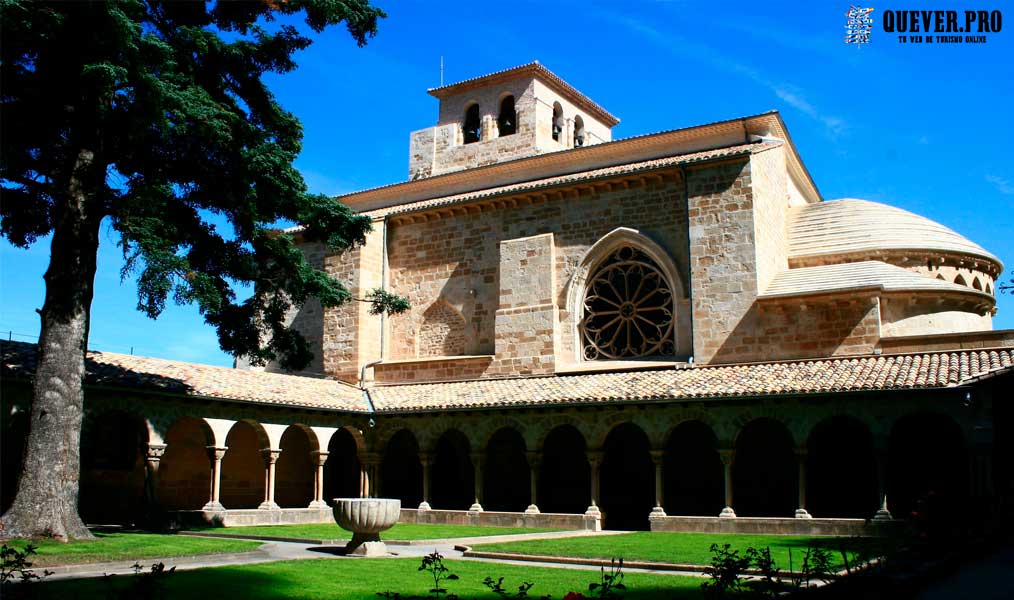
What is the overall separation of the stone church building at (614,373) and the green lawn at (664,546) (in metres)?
1.70

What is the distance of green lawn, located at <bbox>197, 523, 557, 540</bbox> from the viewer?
1794 centimetres

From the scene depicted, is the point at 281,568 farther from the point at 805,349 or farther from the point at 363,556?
the point at 805,349

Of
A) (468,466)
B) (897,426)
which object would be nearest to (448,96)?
(468,466)

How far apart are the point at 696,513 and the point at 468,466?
6981 mm

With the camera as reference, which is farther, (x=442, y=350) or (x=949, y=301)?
(x=442, y=350)

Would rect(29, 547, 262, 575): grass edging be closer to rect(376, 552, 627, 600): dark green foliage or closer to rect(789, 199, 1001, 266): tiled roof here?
rect(376, 552, 627, 600): dark green foliage

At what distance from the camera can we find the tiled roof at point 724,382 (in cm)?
1817

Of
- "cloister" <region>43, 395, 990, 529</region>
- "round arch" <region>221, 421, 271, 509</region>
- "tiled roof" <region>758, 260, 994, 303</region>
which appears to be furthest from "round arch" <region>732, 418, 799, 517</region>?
"round arch" <region>221, 421, 271, 509</region>

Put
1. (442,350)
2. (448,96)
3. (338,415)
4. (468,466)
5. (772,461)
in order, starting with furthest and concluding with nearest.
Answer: (448,96)
(442,350)
(468,466)
(338,415)
(772,461)

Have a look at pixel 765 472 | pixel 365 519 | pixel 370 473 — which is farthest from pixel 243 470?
pixel 765 472

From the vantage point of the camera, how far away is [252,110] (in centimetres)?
1850

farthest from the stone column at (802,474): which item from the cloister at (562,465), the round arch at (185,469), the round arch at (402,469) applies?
the round arch at (185,469)

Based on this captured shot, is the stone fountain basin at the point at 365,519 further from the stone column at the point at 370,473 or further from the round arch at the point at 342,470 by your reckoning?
the round arch at the point at 342,470

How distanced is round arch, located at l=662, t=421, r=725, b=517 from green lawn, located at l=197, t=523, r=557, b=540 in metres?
4.23
